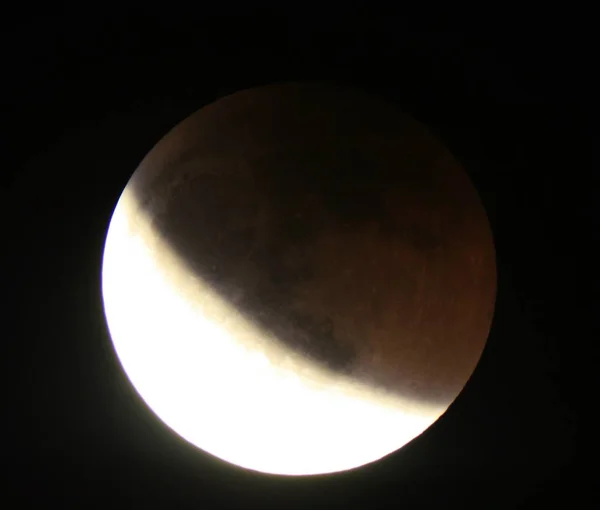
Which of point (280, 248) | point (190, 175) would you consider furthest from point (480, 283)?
point (190, 175)

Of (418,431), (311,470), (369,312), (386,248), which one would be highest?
(386,248)

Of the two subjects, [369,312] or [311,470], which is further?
[311,470]

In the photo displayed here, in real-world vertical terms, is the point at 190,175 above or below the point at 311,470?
above

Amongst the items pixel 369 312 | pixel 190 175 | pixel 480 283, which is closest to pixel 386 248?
pixel 369 312

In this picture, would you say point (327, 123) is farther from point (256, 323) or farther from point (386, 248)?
point (256, 323)

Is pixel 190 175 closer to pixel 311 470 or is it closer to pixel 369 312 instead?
pixel 369 312

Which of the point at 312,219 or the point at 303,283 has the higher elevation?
the point at 312,219
